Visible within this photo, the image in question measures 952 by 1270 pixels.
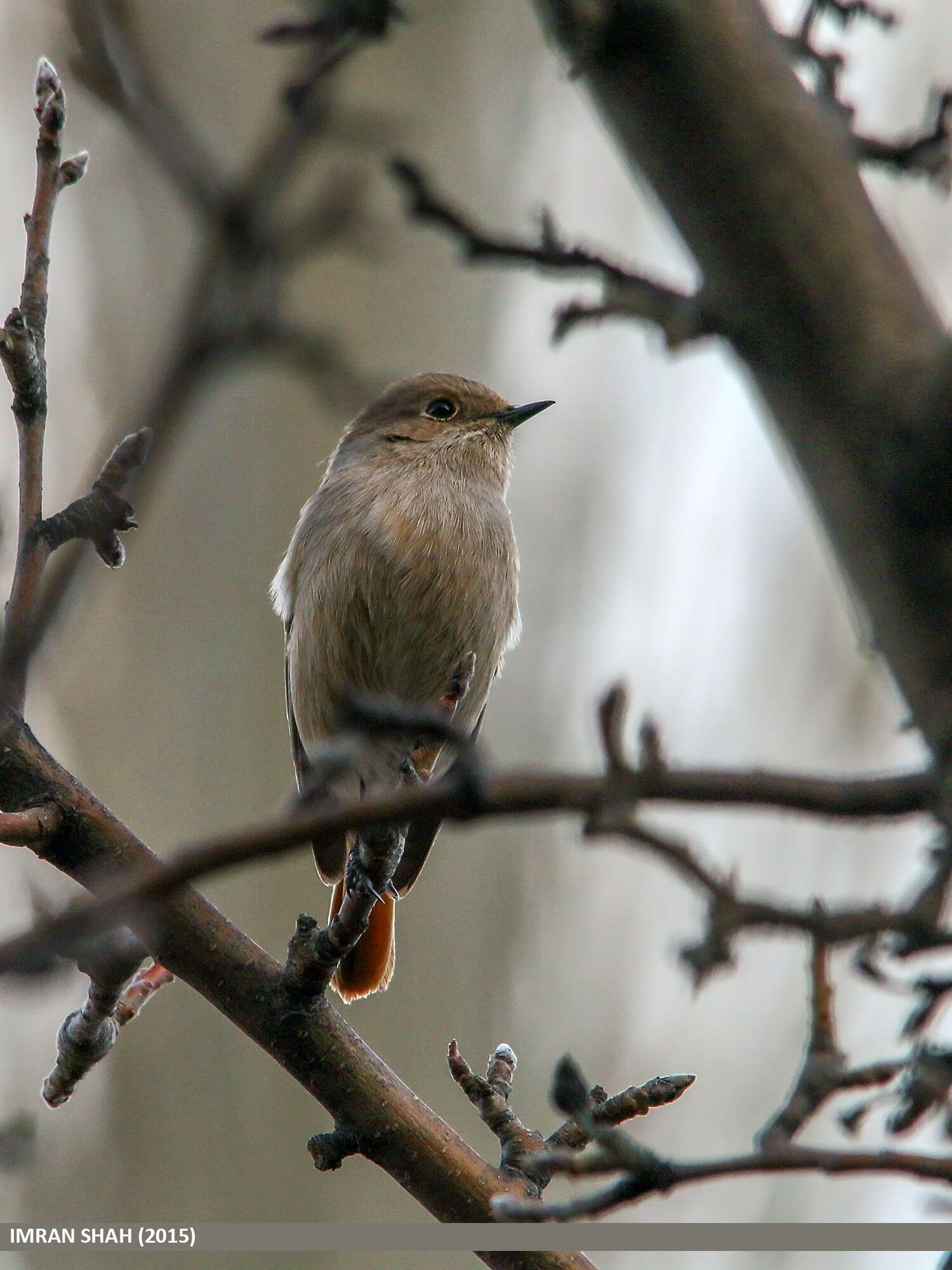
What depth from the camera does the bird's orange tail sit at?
3973 mm

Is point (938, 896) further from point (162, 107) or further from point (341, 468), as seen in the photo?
point (341, 468)

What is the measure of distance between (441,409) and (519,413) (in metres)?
0.28

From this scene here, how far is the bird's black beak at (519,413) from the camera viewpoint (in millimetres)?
4605

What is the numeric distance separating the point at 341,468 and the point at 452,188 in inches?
178

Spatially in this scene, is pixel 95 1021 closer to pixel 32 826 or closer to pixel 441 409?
pixel 32 826

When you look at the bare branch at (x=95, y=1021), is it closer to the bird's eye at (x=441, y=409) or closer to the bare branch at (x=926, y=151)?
the bare branch at (x=926, y=151)

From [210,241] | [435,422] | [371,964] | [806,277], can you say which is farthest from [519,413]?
[210,241]

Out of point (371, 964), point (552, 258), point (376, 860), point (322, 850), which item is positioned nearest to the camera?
point (552, 258)

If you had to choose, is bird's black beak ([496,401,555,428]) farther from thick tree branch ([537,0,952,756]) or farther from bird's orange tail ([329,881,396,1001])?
thick tree branch ([537,0,952,756])

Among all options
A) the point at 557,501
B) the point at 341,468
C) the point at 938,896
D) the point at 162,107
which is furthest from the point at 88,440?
the point at 938,896

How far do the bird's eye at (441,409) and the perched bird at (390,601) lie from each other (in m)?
0.25

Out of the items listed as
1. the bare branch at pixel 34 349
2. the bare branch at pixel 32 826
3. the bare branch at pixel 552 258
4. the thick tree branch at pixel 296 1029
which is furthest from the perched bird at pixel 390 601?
the bare branch at pixel 552 258

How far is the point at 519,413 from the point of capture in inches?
182

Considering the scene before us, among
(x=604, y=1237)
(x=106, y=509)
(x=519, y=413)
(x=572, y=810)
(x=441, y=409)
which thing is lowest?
(x=604, y=1237)
